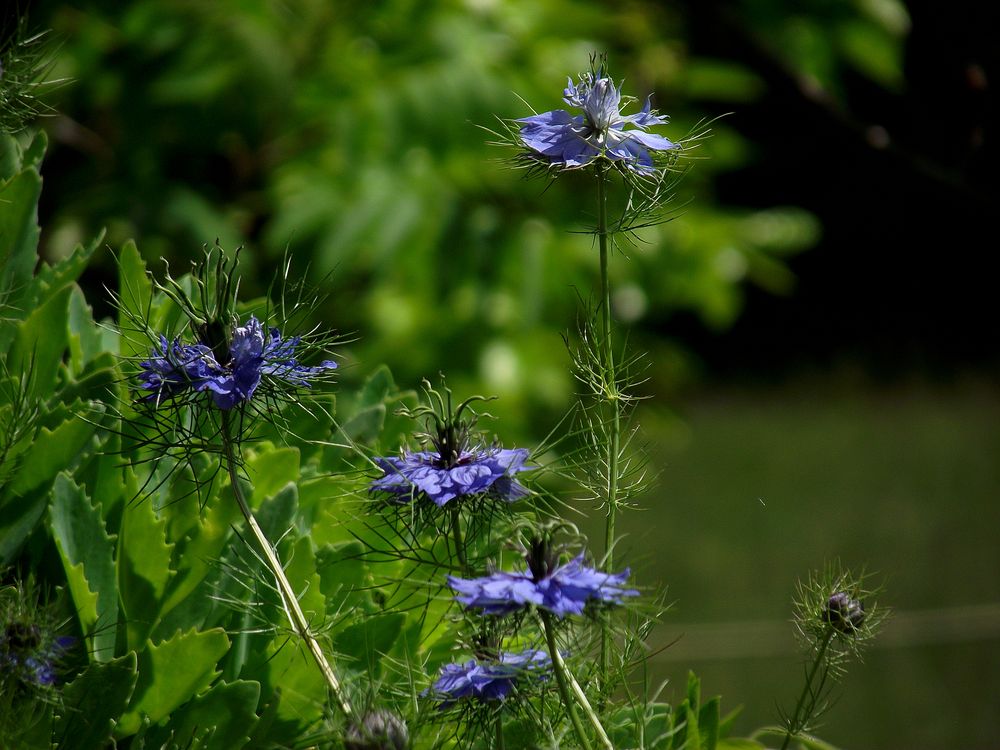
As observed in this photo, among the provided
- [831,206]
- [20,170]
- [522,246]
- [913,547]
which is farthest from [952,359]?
[20,170]

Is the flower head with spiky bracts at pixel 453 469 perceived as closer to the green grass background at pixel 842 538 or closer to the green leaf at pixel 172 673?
the green leaf at pixel 172 673

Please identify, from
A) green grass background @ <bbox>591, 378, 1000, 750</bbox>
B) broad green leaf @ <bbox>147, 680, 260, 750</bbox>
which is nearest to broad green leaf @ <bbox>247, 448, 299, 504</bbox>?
broad green leaf @ <bbox>147, 680, 260, 750</bbox>

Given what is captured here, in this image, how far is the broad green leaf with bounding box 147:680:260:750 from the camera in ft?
2.15

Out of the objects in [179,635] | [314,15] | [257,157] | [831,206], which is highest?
[831,206]

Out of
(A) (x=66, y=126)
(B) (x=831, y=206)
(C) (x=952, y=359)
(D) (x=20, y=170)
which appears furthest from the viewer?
(B) (x=831, y=206)

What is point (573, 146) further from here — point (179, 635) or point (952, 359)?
point (952, 359)

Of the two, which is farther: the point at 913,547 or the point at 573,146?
the point at 913,547

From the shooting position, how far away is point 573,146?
24.3 inches

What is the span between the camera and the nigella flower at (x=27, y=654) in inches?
23.4

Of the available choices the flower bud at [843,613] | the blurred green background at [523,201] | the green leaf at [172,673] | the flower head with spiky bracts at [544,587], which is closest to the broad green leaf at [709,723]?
the flower bud at [843,613]

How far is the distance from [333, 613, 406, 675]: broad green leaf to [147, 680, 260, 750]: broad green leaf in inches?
2.5

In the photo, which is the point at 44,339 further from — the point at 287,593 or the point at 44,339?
the point at 287,593

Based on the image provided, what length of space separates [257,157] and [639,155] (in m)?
2.02

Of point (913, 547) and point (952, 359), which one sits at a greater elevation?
point (952, 359)
